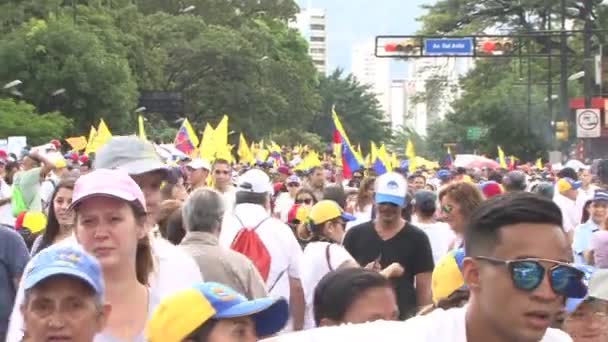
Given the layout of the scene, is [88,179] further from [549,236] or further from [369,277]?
[549,236]

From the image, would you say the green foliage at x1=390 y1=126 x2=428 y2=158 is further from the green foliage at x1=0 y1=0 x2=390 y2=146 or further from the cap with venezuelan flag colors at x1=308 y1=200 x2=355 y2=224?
the cap with venezuelan flag colors at x1=308 y1=200 x2=355 y2=224

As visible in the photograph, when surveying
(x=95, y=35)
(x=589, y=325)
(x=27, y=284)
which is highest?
(x=95, y=35)

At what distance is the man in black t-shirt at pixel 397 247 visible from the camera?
350 inches

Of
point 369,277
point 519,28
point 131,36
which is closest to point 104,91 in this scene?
point 131,36

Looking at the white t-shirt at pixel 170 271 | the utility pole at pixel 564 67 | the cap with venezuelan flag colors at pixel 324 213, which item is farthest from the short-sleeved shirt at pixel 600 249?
the utility pole at pixel 564 67

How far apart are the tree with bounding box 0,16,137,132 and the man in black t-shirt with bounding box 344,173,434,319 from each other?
44.6m

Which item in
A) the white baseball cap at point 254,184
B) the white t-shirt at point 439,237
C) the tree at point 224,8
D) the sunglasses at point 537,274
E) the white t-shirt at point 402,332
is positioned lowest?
the white t-shirt at point 439,237

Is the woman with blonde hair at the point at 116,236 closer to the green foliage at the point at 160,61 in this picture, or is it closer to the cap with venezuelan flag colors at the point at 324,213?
the cap with venezuelan flag colors at the point at 324,213

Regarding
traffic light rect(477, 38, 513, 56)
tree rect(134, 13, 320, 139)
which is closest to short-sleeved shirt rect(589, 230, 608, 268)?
traffic light rect(477, 38, 513, 56)

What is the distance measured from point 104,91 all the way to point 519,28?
53.7 feet

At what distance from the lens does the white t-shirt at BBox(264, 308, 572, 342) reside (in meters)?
3.39

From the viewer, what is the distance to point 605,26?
55531 mm

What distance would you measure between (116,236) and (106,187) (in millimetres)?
171

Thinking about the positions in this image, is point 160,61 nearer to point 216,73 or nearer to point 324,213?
point 216,73
